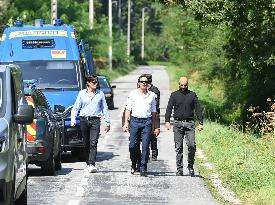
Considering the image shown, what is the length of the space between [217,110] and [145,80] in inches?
885

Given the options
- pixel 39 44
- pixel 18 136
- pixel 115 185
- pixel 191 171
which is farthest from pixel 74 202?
pixel 39 44

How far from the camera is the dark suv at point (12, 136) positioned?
10023 mm

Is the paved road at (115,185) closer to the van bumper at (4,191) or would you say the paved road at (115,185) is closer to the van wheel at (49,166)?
the van wheel at (49,166)

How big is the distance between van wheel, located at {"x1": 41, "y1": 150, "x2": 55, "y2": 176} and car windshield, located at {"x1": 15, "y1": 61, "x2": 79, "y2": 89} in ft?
13.3

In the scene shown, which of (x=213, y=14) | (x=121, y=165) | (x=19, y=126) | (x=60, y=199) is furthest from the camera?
(x=213, y=14)

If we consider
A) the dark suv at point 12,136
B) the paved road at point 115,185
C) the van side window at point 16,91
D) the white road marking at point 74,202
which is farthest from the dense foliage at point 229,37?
the dark suv at point 12,136

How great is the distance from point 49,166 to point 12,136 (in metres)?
6.48

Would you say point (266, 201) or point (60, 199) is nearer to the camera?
point (266, 201)

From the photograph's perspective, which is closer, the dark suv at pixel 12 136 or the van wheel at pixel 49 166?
the dark suv at pixel 12 136

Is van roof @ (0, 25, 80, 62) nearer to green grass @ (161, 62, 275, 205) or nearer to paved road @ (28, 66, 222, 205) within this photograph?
paved road @ (28, 66, 222, 205)

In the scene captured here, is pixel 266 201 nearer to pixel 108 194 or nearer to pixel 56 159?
pixel 108 194

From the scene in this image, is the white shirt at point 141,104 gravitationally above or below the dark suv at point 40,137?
above

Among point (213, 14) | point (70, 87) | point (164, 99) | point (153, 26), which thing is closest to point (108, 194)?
point (70, 87)

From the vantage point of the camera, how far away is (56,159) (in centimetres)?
1791
